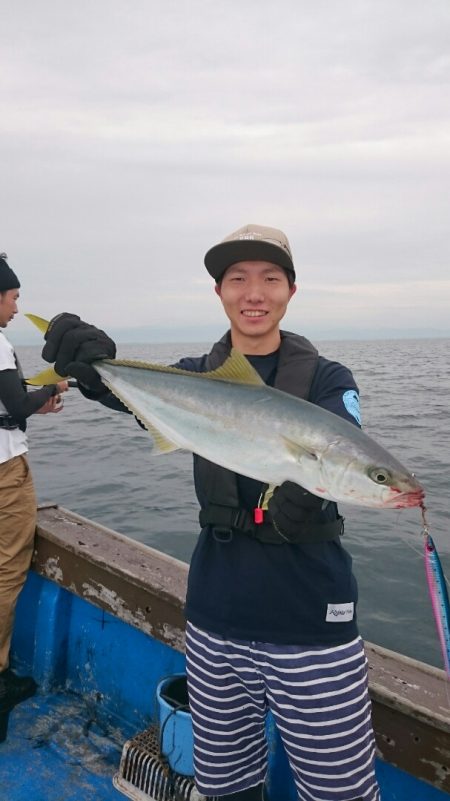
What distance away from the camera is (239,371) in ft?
9.09

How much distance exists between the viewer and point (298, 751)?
101 inches

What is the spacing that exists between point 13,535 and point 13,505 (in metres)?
0.26

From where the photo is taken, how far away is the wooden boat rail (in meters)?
2.87

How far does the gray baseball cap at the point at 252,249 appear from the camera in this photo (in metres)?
2.92

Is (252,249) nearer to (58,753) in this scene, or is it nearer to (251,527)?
(251,527)

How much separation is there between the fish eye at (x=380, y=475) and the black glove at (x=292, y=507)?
0.85ft

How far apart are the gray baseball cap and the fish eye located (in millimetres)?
1237

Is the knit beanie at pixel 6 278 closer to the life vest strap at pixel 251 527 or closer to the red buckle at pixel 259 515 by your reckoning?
the life vest strap at pixel 251 527

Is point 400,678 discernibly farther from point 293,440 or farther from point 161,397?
point 161,397

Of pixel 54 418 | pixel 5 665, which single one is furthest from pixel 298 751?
pixel 54 418

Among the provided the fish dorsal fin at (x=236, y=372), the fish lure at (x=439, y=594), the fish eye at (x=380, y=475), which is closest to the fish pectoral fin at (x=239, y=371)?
the fish dorsal fin at (x=236, y=372)

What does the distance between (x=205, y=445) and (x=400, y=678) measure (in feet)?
5.87

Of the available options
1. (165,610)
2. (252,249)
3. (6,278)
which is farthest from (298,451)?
(6,278)

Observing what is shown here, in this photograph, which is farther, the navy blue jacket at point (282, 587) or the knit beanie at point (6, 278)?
the knit beanie at point (6, 278)
